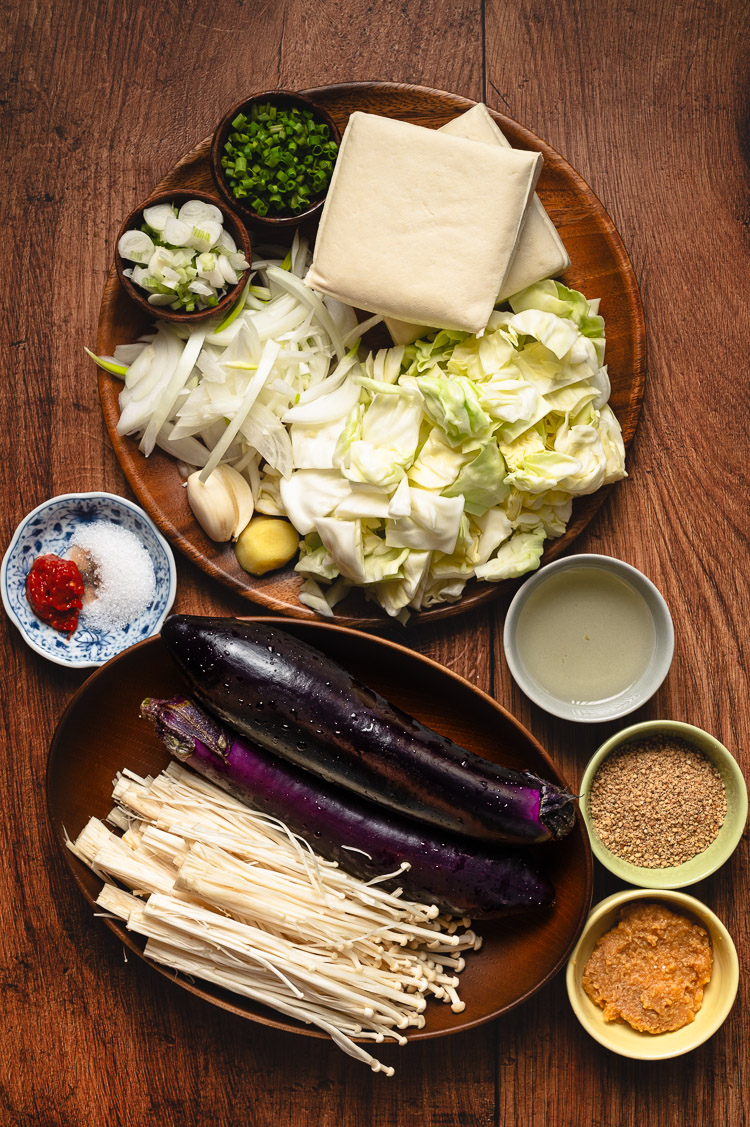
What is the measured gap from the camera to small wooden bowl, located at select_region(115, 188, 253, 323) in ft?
6.42

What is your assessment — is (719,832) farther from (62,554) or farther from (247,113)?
(247,113)

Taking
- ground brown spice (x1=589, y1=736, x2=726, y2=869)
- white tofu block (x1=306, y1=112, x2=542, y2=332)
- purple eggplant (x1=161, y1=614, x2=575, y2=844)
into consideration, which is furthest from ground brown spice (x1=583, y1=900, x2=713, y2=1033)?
white tofu block (x1=306, y1=112, x2=542, y2=332)

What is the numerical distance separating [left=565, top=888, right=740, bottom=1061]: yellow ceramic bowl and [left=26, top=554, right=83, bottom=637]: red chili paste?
156 cm

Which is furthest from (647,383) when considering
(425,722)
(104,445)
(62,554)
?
(62,554)

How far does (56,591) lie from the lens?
2104mm

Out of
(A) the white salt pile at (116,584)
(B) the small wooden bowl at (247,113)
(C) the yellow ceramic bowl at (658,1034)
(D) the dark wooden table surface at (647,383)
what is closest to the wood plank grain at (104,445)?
(D) the dark wooden table surface at (647,383)

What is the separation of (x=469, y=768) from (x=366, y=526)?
2.11ft

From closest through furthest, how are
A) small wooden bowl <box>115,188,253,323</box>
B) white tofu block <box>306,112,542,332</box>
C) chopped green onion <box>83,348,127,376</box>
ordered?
white tofu block <box>306,112,542,332</box>, small wooden bowl <box>115,188,253,323</box>, chopped green onion <box>83,348,127,376</box>

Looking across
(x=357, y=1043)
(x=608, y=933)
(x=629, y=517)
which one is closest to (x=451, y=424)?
(x=629, y=517)

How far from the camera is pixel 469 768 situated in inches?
74.7

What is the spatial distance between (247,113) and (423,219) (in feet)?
1.77

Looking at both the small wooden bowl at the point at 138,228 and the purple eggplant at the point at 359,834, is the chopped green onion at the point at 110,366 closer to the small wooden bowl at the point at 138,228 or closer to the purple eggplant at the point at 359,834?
the small wooden bowl at the point at 138,228

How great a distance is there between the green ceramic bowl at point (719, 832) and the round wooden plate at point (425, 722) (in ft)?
0.28

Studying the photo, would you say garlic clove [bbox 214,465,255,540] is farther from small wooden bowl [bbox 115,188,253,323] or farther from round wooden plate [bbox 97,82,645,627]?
small wooden bowl [bbox 115,188,253,323]
